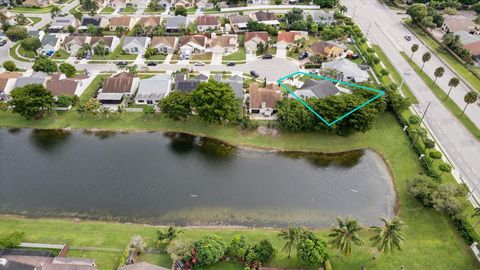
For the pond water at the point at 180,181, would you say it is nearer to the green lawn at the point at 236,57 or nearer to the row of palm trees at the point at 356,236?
the row of palm trees at the point at 356,236

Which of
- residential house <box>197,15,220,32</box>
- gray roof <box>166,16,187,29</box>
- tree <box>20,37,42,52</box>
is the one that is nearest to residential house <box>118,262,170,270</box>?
tree <box>20,37,42,52</box>

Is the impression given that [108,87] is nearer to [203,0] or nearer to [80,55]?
[80,55]

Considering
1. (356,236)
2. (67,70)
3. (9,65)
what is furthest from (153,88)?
(356,236)

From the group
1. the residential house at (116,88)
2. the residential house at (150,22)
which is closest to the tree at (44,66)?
the residential house at (116,88)

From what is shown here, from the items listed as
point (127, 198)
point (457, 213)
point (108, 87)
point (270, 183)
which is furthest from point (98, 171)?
point (457, 213)

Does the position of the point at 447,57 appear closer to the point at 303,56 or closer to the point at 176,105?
the point at 303,56

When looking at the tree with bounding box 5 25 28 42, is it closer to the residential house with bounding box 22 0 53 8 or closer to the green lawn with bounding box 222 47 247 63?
the residential house with bounding box 22 0 53 8
